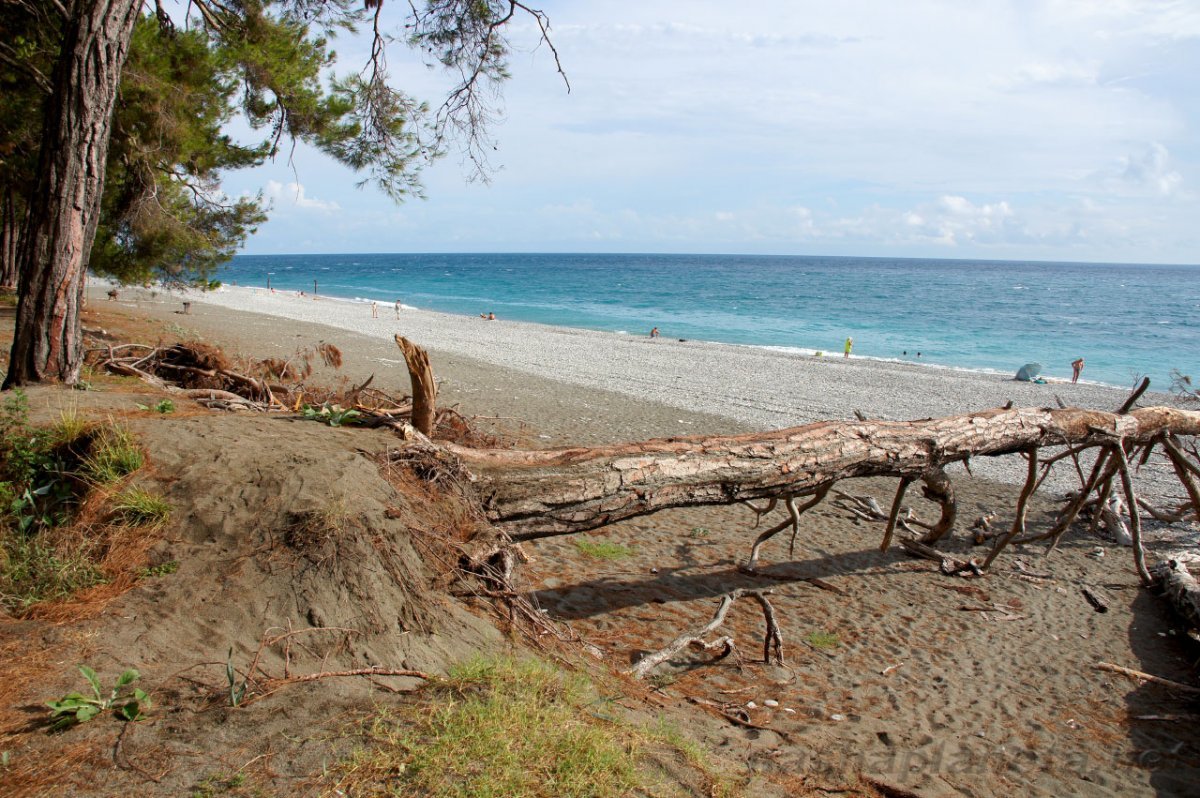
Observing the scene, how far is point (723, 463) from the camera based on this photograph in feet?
16.8

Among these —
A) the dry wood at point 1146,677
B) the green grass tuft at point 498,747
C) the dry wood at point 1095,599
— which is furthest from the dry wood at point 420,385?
the dry wood at point 1095,599

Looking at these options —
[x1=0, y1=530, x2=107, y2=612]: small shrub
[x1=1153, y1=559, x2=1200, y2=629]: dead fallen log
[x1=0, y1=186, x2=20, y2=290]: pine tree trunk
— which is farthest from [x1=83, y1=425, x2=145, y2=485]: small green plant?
[x1=0, y1=186, x2=20, y2=290]: pine tree trunk

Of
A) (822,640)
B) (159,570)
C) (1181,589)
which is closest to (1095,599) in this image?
(1181,589)

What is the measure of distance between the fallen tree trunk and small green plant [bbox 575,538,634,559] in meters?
1.45

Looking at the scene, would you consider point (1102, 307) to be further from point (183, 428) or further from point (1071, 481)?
point (183, 428)

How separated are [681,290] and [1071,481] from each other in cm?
5856

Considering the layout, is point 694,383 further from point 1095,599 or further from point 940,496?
point 1095,599

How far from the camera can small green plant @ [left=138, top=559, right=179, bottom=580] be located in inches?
136

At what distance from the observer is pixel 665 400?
14.3 metres

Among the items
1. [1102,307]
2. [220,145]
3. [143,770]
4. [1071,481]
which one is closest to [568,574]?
[143,770]

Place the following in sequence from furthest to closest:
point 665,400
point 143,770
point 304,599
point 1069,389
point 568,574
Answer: point 1069,389, point 665,400, point 568,574, point 304,599, point 143,770

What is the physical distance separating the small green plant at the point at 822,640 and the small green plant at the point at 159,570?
4080 mm

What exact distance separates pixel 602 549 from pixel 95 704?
4.26m

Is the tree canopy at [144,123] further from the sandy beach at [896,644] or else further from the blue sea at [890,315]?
the blue sea at [890,315]
